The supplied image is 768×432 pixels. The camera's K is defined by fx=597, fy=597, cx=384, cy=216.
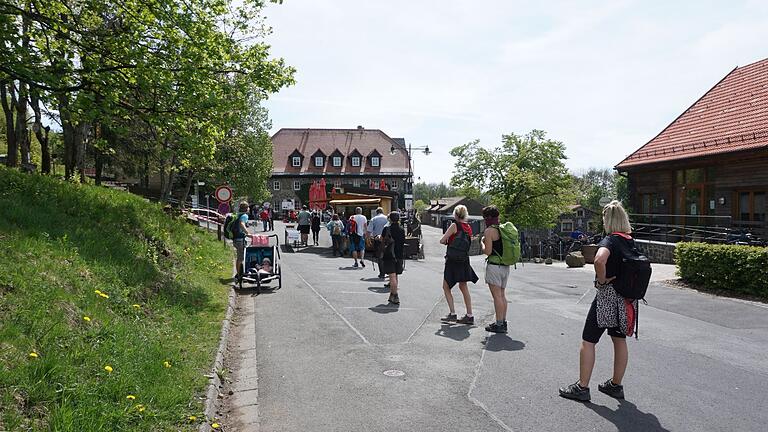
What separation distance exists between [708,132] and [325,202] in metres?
20.1

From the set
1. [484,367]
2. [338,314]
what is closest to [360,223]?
[338,314]

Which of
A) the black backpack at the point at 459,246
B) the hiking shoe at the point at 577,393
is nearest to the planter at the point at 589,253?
the black backpack at the point at 459,246

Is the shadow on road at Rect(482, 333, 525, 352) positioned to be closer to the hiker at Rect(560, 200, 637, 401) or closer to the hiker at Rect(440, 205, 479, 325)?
the hiker at Rect(440, 205, 479, 325)

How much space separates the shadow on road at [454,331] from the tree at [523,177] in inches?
1518

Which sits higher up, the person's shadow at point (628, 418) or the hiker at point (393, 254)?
the hiker at point (393, 254)

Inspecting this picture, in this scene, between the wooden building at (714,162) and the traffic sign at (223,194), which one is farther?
the traffic sign at (223,194)

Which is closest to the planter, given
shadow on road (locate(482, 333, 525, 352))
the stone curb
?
shadow on road (locate(482, 333, 525, 352))

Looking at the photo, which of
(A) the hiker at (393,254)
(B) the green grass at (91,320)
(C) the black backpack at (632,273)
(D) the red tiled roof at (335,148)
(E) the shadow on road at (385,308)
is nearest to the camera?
(B) the green grass at (91,320)

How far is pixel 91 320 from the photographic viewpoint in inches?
232

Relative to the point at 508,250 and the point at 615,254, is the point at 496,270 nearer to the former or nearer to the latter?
the point at 508,250

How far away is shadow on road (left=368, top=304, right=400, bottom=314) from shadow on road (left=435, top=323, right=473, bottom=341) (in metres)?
1.39

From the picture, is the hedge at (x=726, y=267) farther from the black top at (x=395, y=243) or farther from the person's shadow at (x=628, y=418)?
the person's shadow at (x=628, y=418)

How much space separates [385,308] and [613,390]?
17.1 ft

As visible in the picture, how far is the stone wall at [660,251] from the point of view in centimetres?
2088
